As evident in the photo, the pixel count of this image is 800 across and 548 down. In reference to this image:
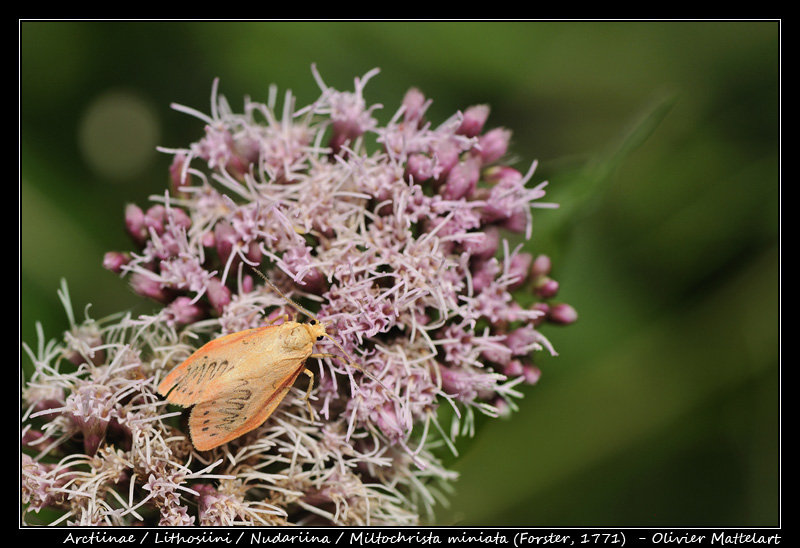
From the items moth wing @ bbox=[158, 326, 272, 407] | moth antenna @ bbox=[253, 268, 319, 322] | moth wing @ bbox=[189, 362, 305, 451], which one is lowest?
moth wing @ bbox=[189, 362, 305, 451]

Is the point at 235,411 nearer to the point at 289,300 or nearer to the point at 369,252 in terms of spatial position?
the point at 289,300

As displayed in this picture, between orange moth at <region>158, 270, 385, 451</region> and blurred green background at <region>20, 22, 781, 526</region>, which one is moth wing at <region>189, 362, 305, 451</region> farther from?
blurred green background at <region>20, 22, 781, 526</region>

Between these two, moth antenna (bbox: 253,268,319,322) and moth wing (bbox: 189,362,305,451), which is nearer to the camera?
moth wing (bbox: 189,362,305,451)

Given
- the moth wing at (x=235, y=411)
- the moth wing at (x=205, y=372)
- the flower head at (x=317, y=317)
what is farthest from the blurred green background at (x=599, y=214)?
the moth wing at (x=235, y=411)

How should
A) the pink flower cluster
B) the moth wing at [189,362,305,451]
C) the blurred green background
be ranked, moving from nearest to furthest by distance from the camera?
the moth wing at [189,362,305,451] < the pink flower cluster < the blurred green background

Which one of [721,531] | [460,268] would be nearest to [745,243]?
[721,531]

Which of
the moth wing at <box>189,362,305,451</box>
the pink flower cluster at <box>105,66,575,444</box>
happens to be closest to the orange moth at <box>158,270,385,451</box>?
the moth wing at <box>189,362,305,451</box>

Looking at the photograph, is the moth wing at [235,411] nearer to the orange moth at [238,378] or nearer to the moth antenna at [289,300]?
the orange moth at [238,378]
